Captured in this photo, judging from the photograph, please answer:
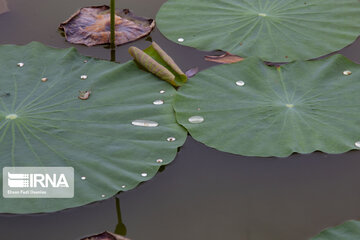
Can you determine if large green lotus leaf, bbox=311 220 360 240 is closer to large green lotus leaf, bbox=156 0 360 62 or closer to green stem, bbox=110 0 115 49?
large green lotus leaf, bbox=156 0 360 62

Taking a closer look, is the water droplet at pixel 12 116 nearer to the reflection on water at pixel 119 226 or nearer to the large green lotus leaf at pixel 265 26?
the reflection on water at pixel 119 226

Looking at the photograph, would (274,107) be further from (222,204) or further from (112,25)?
(112,25)

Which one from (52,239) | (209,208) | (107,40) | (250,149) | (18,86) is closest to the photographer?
(52,239)

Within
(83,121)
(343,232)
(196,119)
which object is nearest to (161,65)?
(196,119)

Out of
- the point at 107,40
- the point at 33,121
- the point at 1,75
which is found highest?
the point at 107,40

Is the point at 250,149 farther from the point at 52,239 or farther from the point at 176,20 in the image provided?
the point at 176,20

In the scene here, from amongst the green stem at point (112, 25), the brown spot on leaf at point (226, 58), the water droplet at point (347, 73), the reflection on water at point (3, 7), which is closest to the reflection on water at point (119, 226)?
the brown spot on leaf at point (226, 58)

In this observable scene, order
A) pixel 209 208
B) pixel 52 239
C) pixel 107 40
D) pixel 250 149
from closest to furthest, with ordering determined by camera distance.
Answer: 1. pixel 52 239
2. pixel 209 208
3. pixel 250 149
4. pixel 107 40

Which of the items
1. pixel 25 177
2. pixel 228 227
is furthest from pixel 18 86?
pixel 228 227
